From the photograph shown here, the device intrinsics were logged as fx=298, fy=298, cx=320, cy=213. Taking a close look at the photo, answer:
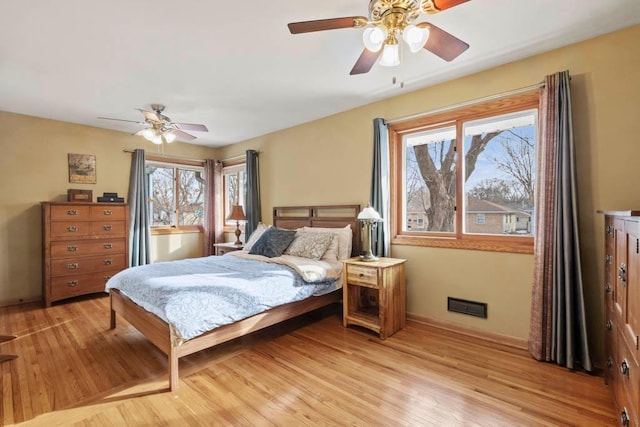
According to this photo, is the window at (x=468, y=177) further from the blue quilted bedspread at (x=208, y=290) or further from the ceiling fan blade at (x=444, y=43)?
the blue quilted bedspread at (x=208, y=290)

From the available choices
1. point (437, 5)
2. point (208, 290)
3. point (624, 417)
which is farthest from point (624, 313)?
point (208, 290)

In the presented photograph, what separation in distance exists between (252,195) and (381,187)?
2.42 m

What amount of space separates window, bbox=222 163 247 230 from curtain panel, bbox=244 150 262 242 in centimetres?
51

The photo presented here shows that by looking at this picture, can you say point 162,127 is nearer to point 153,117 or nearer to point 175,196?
point 153,117

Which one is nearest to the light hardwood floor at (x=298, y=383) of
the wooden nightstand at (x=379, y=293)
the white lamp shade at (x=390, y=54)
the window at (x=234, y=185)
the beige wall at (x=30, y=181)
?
the wooden nightstand at (x=379, y=293)

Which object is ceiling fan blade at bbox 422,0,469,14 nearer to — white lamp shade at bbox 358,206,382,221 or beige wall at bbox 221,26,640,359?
beige wall at bbox 221,26,640,359

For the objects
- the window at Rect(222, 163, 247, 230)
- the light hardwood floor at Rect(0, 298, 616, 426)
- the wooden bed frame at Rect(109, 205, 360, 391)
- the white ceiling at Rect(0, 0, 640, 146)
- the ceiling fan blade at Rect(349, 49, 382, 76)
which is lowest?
the light hardwood floor at Rect(0, 298, 616, 426)

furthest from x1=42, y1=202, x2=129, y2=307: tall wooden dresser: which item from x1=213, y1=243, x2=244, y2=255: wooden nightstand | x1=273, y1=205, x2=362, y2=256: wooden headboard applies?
x1=273, y1=205, x2=362, y2=256: wooden headboard

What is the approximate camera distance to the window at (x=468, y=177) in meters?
2.73

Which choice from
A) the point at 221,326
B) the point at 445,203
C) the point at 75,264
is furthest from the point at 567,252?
the point at 75,264

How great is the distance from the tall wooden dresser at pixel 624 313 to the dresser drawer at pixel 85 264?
5272 millimetres

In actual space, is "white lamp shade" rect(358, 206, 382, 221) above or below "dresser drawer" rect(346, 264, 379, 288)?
above

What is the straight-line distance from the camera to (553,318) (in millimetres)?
2297

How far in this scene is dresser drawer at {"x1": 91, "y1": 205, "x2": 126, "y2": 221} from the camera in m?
4.17
